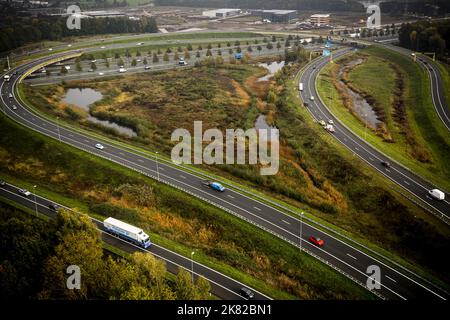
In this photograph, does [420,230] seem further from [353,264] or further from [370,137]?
[370,137]

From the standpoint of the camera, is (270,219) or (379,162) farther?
(379,162)

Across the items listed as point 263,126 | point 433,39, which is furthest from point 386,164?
point 433,39

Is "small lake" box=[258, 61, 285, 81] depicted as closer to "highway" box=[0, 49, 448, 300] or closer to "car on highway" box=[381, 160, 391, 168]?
"car on highway" box=[381, 160, 391, 168]

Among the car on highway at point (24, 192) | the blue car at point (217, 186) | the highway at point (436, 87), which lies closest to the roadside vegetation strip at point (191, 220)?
the car on highway at point (24, 192)

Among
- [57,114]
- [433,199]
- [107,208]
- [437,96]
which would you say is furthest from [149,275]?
[437,96]

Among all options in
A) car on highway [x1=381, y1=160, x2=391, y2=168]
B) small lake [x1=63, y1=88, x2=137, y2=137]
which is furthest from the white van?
small lake [x1=63, y1=88, x2=137, y2=137]

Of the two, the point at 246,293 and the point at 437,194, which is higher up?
the point at 437,194

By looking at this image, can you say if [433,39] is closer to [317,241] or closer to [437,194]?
[437,194]

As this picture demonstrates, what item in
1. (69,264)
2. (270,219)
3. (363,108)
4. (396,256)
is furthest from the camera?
(363,108)
